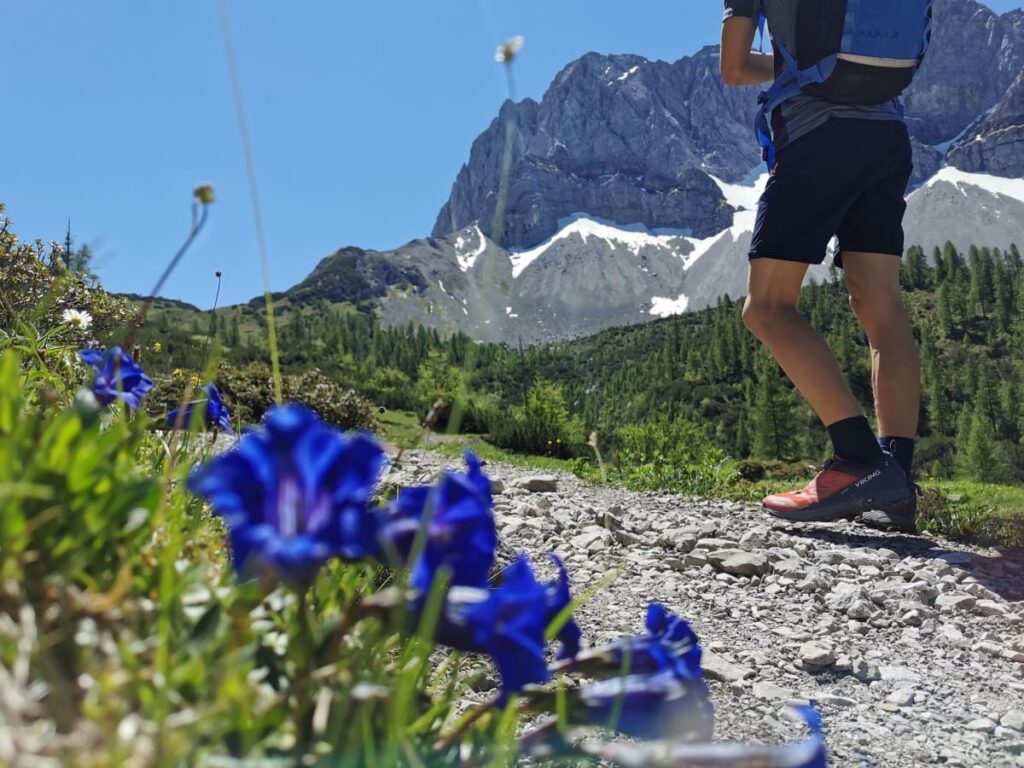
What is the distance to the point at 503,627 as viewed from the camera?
80cm

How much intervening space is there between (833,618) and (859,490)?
1067mm

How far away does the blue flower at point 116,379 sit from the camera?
1.52 metres

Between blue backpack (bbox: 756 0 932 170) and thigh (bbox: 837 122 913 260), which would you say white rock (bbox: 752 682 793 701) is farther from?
blue backpack (bbox: 756 0 932 170)

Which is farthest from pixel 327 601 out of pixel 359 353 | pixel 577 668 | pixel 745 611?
pixel 359 353

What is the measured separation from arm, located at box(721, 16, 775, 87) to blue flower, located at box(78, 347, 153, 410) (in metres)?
3.75

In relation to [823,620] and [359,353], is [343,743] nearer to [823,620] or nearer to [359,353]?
[823,620]

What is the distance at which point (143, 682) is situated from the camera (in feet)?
2.39

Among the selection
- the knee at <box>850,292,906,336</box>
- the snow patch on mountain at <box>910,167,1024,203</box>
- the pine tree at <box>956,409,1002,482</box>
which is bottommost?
the pine tree at <box>956,409,1002,482</box>

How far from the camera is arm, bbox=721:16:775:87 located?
4.25 meters

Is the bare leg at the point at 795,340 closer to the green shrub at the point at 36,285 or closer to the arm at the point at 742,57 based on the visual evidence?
the arm at the point at 742,57

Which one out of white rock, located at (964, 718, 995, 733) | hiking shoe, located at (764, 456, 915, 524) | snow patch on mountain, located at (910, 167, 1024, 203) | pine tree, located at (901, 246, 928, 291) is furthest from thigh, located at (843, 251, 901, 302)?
snow patch on mountain, located at (910, 167, 1024, 203)

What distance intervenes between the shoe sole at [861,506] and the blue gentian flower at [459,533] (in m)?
3.48

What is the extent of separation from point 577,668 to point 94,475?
2.01ft

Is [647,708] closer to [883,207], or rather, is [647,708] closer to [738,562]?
[738,562]
